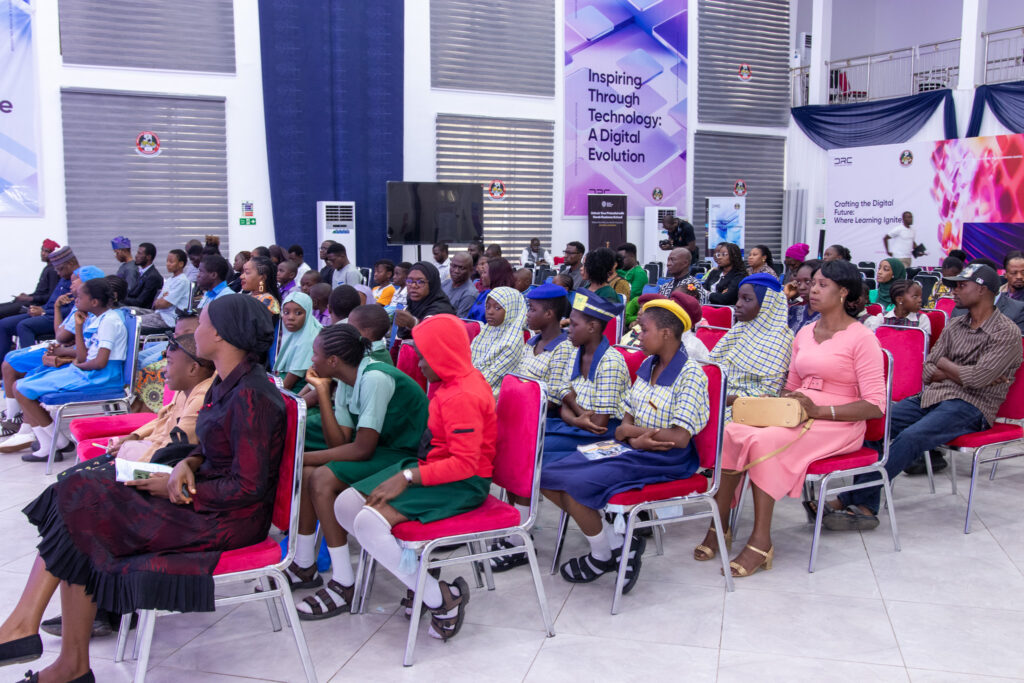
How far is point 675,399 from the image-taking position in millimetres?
2980

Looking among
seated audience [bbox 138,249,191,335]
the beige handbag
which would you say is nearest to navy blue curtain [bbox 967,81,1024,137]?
the beige handbag

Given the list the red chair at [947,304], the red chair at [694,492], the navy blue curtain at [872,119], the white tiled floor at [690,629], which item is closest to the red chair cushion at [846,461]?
the white tiled floor at [690,629]

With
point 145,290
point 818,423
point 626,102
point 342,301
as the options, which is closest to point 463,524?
point 818,423

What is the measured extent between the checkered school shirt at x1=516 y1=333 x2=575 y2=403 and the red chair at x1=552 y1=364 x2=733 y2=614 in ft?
2.19

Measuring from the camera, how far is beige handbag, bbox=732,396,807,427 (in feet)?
10.5

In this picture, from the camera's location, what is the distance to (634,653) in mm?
2582

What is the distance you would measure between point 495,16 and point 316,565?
425 inches

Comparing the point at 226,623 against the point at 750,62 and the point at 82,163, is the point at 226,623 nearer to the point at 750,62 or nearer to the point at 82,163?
the point at 82,163

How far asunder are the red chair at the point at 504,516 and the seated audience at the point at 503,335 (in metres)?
0.96

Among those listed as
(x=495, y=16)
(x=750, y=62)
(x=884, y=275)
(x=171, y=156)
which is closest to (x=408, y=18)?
(x=495, y=16)

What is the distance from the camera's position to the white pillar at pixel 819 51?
14.3 meters

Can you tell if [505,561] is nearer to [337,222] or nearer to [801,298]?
[801,298]

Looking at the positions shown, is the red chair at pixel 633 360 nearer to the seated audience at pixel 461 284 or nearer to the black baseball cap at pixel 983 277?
the black baseball cap at pixel 983 277

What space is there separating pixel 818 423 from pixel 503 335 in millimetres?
1449
